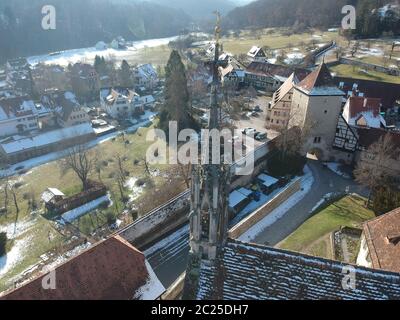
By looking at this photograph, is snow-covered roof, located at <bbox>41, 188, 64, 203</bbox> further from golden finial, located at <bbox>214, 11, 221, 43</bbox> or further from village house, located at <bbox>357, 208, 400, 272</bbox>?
golden finial, located at <bbox>214, 11, 221, 43</bbox>

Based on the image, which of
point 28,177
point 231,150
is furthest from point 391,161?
point 28,177

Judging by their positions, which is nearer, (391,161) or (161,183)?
(391,161)

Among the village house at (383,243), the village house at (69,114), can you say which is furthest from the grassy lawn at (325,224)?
the village house at (69,114)

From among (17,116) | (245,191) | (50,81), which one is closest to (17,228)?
(245,191)

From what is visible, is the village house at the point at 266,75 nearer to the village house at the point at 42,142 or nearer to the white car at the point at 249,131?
the white car at the point at 249,131
